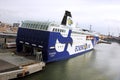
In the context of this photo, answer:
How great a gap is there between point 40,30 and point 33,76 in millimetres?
8244

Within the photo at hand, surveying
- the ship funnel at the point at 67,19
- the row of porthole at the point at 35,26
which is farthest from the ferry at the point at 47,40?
the ship funnel at the point at 67,19

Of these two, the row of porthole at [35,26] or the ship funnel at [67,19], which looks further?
the ship funnel at [67,19]

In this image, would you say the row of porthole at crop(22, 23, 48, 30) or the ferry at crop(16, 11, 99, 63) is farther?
the row of porthole at crop(22, 23, 48, 30)

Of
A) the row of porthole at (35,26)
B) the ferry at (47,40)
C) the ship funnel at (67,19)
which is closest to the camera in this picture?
the ferry at (47,40)

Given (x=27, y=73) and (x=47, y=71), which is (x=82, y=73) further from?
(x=27, y=73)

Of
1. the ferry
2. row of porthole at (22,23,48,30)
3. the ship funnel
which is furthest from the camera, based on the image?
the ship funnel

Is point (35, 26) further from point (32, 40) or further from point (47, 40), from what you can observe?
Answer: point (47, 40)

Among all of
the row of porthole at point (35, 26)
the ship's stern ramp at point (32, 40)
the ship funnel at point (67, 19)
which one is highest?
the ship funnel at point (67, 19)

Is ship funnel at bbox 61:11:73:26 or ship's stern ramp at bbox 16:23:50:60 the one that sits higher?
ship funnel at bbox 61:11:73:26

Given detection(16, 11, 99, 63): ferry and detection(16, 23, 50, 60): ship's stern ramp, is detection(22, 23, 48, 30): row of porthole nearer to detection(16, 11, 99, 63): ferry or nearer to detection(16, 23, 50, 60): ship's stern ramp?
detection(16, 11, 99, 63): ferry

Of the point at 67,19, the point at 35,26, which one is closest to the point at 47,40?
the point at 35,26

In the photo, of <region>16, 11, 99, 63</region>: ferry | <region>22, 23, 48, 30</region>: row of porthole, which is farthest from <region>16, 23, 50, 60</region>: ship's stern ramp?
<region>22, 23, 48, 30</region>: row of porthole

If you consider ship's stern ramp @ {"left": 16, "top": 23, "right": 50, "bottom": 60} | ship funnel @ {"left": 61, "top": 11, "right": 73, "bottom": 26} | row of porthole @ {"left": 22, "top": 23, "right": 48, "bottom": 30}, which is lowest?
ship's stern ramp @ {"left": 16, "top": 23, "right": 50, "bottom": 60}

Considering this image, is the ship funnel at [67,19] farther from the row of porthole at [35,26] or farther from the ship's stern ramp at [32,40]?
the ship's stern ramp at [32,40]
